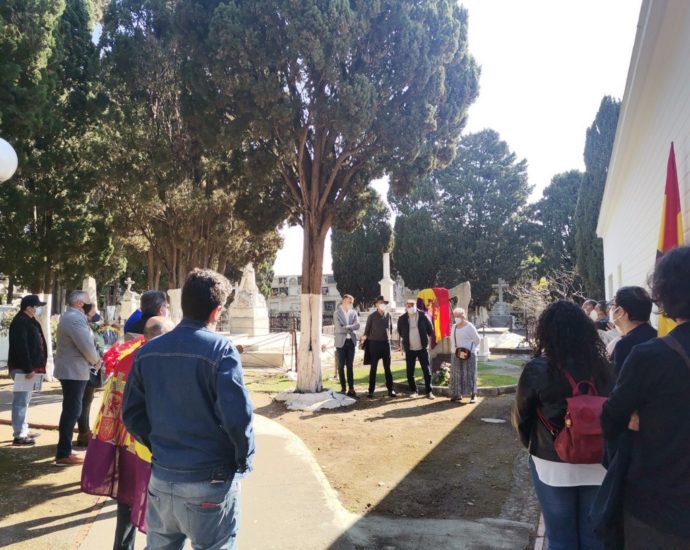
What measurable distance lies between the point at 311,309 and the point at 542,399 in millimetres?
7389

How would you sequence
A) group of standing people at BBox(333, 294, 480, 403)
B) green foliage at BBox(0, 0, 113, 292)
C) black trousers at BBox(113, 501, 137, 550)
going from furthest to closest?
green foliage at BBox(0, 0, 113, 292), group of standing people at BBox(333, 294, 480, 403), black trousers at BBox(113, 501, 137, 550)

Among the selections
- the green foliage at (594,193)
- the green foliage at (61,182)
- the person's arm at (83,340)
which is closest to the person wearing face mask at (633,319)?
the person's arm at (83,340)

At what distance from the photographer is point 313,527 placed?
396 cm

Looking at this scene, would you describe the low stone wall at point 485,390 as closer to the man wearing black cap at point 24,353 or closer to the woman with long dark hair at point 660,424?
the man wearing black cap at point 24,353

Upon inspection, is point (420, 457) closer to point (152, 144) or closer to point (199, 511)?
point (199, 511)

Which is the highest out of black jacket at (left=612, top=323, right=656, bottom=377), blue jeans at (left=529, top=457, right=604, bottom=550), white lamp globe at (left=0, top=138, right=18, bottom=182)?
white lamp globe at (left=0, top=138, right=18, bottom=182)

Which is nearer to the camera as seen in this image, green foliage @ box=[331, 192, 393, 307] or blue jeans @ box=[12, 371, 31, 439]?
blue jeans @ box=[12, 371, 31, 439]

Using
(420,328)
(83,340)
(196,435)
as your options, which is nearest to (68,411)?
(83,340)

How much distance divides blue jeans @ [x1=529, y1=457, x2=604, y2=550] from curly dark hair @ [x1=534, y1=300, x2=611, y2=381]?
57 cm

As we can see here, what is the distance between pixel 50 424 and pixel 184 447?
6.11 m

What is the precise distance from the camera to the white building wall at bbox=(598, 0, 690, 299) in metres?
4.53

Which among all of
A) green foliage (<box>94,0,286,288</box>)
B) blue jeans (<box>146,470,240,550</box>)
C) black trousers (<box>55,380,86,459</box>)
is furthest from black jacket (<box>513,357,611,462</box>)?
green foliage (<box>94,0,286,288</box>)

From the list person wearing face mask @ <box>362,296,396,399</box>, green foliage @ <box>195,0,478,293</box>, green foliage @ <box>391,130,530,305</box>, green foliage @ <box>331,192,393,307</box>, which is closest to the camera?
green foliage @ <box>195,0,478,293</box>

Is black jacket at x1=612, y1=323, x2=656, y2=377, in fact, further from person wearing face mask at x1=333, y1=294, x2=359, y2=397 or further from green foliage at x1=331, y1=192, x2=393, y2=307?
green foliage at x1=331, y1=192, x2=393, y2=307
